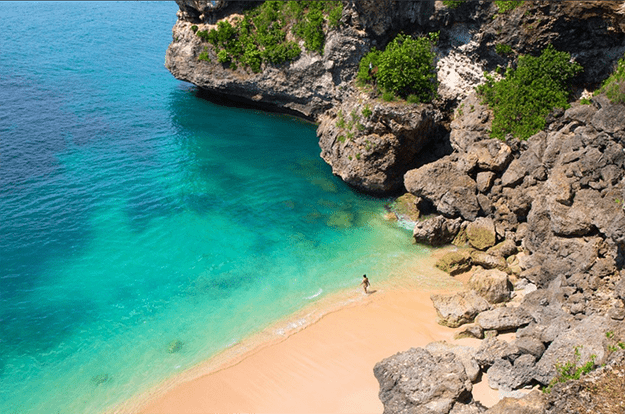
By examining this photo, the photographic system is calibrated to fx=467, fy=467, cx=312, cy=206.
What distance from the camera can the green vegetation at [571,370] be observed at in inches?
686

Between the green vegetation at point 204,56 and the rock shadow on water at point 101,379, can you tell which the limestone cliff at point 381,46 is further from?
the rock shadow on water at point 101,379

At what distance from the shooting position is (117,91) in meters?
51.6

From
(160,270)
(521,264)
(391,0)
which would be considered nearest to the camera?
(521,264)

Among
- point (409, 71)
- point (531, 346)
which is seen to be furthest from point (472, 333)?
point (409, 71)

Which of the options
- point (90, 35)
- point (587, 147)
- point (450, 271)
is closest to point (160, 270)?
point (450, 271)

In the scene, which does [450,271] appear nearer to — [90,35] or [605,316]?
[605,316]

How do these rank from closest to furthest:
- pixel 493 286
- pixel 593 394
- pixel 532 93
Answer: pixel 593 394, pixel 493 286, pixel 532 93

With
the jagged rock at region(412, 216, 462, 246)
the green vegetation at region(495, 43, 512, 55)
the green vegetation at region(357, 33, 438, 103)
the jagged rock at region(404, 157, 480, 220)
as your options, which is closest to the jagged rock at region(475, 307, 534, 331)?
the jagged rock at region(412, 216, 462, 246)

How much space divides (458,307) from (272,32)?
32.2 metres

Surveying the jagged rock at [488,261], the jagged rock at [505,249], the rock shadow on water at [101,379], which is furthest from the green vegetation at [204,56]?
the rock shadow on water at [101,379]

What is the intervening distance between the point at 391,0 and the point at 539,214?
19.8 m

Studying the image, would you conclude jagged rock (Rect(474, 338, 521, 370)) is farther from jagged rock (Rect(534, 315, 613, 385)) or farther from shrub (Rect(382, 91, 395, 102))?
shrub (Rect(382, 91, 395, 102))

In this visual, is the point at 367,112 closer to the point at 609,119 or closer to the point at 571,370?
the point at 609,119

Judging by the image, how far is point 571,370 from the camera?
18.0 metres
